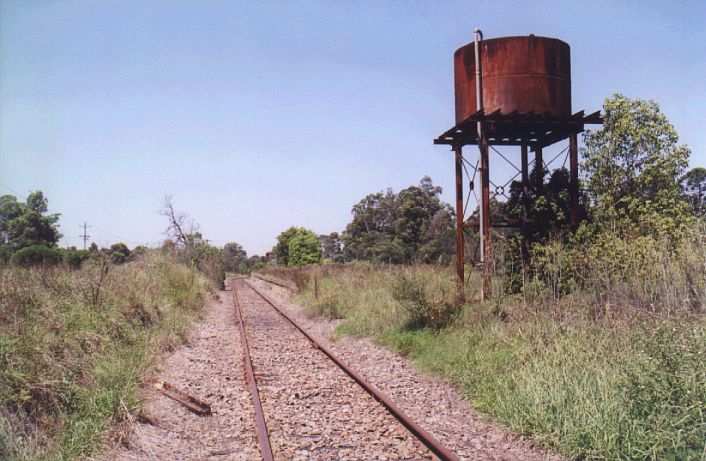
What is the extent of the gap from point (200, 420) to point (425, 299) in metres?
5.35

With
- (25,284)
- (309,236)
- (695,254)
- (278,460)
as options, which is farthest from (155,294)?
(309,236)

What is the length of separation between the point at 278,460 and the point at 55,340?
3.28 meters

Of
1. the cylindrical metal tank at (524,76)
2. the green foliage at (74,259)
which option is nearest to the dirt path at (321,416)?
the cylindrical metal tank at (524,76)

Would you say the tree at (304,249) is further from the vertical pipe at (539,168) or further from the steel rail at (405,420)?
the steel rail at (405,420)

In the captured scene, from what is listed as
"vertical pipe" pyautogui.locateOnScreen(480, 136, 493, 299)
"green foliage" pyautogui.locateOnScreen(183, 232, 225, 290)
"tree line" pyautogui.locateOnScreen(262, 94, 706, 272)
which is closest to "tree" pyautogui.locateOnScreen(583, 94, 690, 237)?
"tree line" pyautogui.locateOnScreen(262, 94, 706, 272)

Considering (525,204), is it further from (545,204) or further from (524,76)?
(524,76)

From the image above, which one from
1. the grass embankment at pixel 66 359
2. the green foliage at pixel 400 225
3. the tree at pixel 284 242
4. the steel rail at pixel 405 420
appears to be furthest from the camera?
the tree at pixel 284 242

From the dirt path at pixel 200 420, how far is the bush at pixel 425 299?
3.54m

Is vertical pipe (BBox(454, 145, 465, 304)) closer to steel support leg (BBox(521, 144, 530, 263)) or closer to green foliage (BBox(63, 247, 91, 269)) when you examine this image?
steel support leg (BBox(521, 144, 530, 263))

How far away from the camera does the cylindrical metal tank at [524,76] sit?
39.0 ft

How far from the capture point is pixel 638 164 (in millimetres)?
12484

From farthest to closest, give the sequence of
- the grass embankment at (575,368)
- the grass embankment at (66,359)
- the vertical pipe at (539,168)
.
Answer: the vertical pipe at (539,168) < the grass embankment at (66,359) < the grass embankment at (575,368)

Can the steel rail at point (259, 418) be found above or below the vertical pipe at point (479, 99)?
below

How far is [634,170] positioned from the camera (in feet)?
41.0
